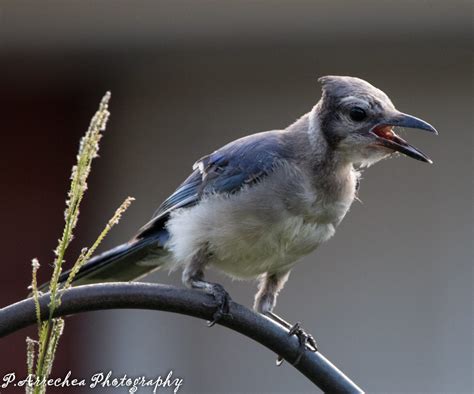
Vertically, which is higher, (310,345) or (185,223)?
(185,223)

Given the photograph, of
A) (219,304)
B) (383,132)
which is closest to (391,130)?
(383,132)

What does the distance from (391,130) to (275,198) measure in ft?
1.24

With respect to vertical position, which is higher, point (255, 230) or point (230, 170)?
point (230, 170)

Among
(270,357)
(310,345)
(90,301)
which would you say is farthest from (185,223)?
(270,357)

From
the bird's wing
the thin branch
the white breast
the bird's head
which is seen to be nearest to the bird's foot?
the thin branch

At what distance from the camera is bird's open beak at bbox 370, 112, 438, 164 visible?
2615 millimetres

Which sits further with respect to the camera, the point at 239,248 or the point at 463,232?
the point at 463,232

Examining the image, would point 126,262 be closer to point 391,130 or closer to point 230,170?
point 230,170

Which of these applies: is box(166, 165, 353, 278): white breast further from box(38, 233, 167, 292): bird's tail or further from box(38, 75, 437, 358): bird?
box(38, 233, 167, 292): bird's tail

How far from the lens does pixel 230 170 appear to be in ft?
9.66

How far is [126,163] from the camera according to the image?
16.8 ft

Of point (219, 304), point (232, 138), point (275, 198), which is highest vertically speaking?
point (232, 138)

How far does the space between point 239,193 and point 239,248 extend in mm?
202

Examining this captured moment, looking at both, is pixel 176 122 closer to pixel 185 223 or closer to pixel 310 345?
pixel 185 223
